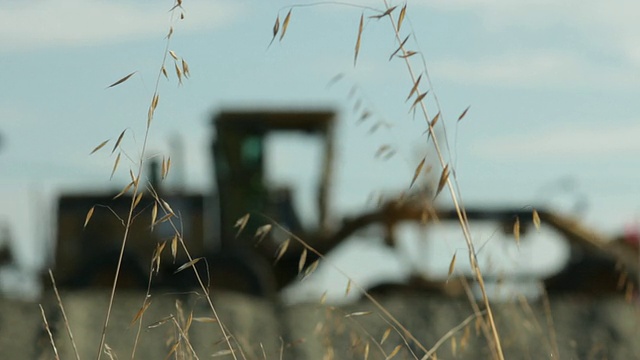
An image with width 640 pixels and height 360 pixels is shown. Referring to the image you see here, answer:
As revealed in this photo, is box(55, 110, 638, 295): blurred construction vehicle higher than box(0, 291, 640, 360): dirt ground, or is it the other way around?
box(0, 291, 640, 360): dirt ground

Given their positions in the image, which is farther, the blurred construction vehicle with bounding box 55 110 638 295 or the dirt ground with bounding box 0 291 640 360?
the blurred construction vehicle with bounding box 55 110 638 295

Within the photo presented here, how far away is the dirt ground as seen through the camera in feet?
15.0

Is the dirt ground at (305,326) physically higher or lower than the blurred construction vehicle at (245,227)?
higher

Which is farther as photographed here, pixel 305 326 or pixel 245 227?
pixel 245 227

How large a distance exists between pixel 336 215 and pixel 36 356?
5.57m

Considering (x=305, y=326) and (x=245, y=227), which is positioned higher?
(x=305, y=326)

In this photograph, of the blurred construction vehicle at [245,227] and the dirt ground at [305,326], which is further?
the blurred construction vehicle at [245,227]

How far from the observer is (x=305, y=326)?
4977 millimetres

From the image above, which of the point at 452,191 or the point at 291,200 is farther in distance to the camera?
the point at 291,200

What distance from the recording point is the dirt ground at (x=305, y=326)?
4.57m

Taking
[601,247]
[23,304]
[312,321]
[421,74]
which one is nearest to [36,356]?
[23,304]

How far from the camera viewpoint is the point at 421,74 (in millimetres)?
2139

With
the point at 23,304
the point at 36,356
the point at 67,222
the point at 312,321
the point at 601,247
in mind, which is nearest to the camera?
the point at 36,356

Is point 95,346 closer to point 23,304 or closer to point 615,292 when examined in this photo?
point 23,304
